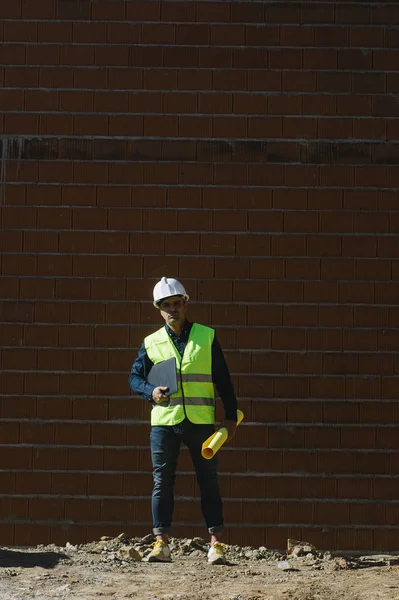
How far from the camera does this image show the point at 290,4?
28.1 feet

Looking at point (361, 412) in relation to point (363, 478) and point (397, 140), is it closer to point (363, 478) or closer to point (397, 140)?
point (363, 478)

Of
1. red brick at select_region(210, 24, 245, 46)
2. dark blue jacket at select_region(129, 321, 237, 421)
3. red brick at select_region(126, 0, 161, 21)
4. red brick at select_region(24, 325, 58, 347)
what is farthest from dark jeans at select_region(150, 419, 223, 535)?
red brick at select_region(126, 0, 161, 21)

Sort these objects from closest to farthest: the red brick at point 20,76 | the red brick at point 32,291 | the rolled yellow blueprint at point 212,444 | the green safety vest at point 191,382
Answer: the rolled yellow blueprint at point 212,444 < the green safety vest at point 191,382 < the red brick at point 32,291 < the red brick at point 20,76

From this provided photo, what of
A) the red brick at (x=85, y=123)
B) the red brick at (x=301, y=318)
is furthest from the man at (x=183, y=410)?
the red brick at (x=85, y=123)

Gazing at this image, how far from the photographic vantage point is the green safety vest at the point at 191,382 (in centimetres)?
738

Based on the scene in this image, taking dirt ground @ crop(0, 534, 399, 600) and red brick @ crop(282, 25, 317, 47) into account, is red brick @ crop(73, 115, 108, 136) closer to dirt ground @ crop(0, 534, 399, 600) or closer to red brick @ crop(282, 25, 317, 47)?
red brick @ crop(282, 25, 317, 47)

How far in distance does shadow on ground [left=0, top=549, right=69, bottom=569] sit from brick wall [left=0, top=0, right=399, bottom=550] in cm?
43

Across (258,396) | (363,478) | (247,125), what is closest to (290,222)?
(247,125)

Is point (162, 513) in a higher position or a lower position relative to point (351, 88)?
lower

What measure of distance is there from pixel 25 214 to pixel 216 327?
1847mm

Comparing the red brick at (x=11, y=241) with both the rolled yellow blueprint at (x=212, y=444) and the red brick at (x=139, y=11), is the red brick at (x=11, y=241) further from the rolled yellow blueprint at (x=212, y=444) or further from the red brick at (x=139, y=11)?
the rolled yellow blueprint at (x=212, y=444)

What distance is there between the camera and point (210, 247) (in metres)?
8.48

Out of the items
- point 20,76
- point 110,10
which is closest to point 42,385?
point 20,76

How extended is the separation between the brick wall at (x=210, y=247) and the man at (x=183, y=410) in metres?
0.92
